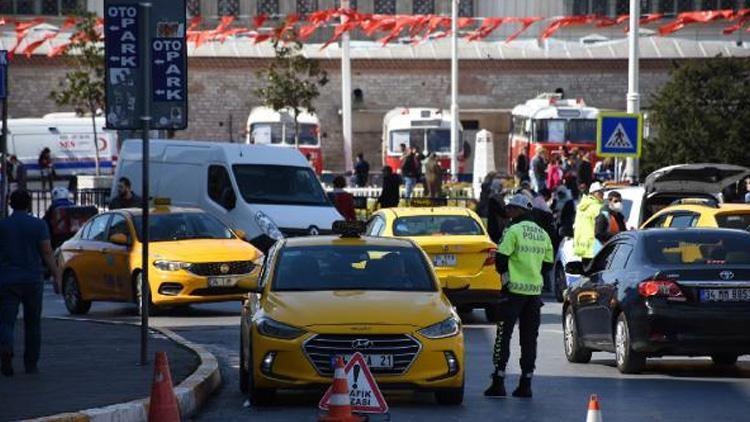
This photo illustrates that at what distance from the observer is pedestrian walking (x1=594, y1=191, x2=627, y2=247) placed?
91.5ft

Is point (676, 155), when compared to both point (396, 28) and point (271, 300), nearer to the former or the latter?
point (396, 28)

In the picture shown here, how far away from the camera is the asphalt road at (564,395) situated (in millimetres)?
14969

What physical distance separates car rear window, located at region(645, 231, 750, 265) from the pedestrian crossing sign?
51.6 feet

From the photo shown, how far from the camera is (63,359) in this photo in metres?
18.5

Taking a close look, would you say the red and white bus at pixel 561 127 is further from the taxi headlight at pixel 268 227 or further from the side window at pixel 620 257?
the side window at pixel 620 257

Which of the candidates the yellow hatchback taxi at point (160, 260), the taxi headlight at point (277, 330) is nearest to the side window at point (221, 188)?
the yellow hatchback taxi at point (160, 260)

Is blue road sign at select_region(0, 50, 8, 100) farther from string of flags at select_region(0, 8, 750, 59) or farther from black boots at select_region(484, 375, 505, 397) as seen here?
string of flags at select_region(0, 8, 750, 59)

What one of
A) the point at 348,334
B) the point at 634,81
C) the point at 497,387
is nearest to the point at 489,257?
the point at 497,387

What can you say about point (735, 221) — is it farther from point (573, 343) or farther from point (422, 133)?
point (422, 133)

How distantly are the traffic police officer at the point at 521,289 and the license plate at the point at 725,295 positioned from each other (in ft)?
5.87

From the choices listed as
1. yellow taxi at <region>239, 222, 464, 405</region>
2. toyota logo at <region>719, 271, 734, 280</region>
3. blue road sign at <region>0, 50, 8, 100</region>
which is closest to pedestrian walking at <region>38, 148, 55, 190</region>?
blue road sign at <region>0, 50, 8, 100</region>

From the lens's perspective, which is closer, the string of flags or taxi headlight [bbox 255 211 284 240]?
taxi headlight [bbox 255 211 284 240]

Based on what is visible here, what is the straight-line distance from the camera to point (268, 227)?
31.4 m

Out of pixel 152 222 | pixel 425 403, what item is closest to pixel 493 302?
pixel 152 222
